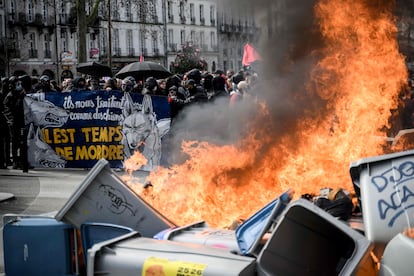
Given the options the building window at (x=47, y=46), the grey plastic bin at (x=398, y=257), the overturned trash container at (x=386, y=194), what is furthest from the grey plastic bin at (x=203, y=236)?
the building window at (x=47, y=46)

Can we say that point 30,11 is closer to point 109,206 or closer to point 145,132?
point 145,132

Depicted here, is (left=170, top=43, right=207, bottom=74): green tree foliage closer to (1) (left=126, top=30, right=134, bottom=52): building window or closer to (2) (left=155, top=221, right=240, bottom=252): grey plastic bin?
(2) (left=155, top=221, right=240, bottom=252): grey plastic bin

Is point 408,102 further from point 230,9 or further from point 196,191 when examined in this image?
point 196,191

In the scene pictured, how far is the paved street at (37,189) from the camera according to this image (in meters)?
9.54

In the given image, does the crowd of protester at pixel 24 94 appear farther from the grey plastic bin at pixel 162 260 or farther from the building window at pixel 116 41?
the building window at pixel 116 41

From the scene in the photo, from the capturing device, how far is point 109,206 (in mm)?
5266

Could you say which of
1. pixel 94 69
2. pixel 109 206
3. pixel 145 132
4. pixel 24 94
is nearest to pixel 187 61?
pixel 94 69

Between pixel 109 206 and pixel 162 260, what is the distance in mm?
1133

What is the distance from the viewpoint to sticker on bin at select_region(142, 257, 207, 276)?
13.5ft

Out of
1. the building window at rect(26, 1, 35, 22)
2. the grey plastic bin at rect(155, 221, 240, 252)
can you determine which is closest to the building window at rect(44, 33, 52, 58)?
the building window at rect(26, 1, 35, 22)

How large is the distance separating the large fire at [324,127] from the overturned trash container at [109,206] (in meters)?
1.09

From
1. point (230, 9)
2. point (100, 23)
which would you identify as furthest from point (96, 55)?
point (230, 9)


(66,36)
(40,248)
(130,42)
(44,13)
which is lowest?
(40,248)

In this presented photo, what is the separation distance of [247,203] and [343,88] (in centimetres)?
164
